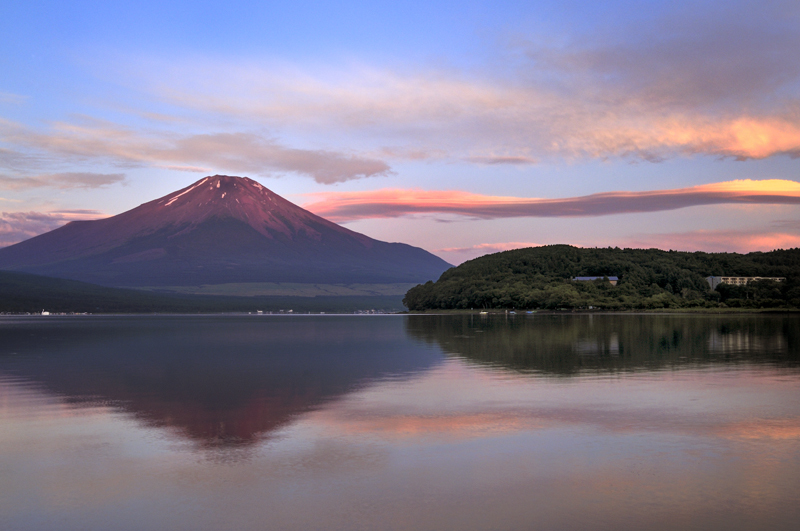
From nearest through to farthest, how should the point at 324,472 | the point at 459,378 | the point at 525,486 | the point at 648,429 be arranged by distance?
the point at 525,486 < the point at 324,472 < the point at 648,429 < the point at 459,378

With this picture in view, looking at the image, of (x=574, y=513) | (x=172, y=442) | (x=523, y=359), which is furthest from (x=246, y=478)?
(x=523, y=359)

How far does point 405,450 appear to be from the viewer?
67.8 ft

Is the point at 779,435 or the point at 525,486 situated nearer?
the point at 525,486

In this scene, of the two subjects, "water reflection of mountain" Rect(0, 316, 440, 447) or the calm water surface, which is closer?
the calm water surface

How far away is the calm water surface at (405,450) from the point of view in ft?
48.9

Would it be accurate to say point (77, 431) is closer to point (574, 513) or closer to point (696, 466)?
point (574, 513)

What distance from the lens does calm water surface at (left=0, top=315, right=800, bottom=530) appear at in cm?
1491

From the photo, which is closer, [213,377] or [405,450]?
[405,450]

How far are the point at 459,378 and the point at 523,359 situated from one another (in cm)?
1340

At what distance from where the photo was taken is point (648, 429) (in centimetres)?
2366

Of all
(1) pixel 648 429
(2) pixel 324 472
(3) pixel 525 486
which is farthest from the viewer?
(1) pixel 648 429

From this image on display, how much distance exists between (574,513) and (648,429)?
995cm

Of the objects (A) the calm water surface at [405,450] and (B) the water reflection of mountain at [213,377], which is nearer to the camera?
(A) the calm water surface at [405,450]

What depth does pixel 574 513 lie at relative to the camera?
583 inches
